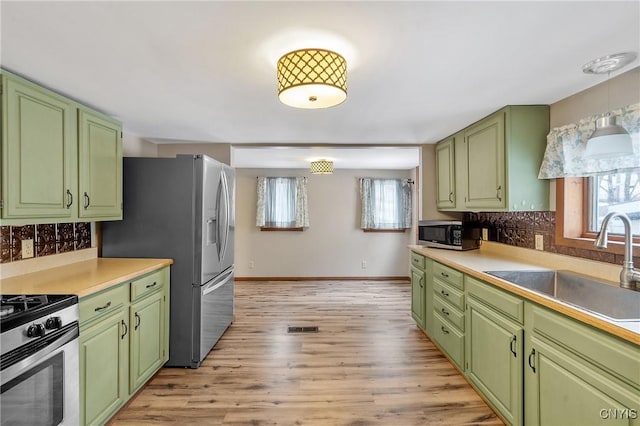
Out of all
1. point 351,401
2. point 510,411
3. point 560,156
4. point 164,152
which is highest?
point 164,152

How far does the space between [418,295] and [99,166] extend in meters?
3.18

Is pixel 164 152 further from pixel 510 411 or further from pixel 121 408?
pixel 510 411

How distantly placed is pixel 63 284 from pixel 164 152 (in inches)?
89.2

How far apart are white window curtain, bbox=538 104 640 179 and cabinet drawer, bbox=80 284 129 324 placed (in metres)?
3.06

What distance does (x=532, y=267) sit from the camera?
2275 millimetres

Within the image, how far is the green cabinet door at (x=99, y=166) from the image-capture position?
216 centimetres

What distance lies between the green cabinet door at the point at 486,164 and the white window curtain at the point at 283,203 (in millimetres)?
3352

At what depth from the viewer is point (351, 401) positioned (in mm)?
2174

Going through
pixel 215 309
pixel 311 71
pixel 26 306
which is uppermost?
pixel 311 71

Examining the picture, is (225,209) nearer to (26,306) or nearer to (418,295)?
(26,306)

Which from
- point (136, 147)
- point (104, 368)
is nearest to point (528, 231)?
point (104, 368)

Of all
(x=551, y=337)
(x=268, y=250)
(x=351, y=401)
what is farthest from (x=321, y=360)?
(x=268, y=250)

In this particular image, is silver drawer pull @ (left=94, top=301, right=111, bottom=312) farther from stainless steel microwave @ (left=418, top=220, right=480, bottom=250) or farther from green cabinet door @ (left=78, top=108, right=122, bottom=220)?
stainless steel microwave @ (left=418, top=220, right=480, bottom=250)

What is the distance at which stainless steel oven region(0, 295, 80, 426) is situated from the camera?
1.23m
